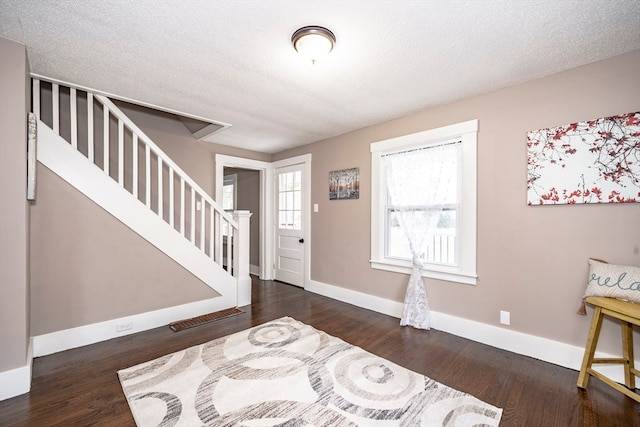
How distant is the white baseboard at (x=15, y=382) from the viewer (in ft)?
5.94

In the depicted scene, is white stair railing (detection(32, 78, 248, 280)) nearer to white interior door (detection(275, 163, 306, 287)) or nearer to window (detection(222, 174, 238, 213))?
white interior door (detection(275, 163, 306, 287))

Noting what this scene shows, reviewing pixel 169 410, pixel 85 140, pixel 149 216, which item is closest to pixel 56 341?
pixel 149 216

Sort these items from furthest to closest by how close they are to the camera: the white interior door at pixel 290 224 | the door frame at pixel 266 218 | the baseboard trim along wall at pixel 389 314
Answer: the door frame at pixel 266 218 → the white interior door at pixel 290 224 → the baseboard trim along wall at pixel 389 314

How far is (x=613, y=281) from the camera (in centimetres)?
191

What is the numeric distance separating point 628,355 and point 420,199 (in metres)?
1.94

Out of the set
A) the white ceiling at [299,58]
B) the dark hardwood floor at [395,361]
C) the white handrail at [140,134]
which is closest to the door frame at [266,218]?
the white handrail at [140,134]

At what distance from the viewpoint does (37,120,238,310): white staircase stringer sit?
2.39 metres

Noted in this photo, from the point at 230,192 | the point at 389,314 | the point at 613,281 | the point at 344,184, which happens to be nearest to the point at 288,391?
the point at 389,314

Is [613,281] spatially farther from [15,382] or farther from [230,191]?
[230,191]

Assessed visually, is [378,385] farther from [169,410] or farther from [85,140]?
[85,140]

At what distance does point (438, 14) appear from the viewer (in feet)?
5.24

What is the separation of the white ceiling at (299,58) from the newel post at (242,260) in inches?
59.3

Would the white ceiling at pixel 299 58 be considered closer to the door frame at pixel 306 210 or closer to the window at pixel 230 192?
the door frame at pixel 306 210

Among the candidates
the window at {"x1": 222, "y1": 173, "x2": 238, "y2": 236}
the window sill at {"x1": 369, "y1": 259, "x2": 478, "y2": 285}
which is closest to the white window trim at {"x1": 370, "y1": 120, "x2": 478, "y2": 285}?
the window sill at {"x1": 369, "y1": 259, "x2": 478, "y2": 285}
